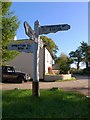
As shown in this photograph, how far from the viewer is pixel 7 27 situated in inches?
926

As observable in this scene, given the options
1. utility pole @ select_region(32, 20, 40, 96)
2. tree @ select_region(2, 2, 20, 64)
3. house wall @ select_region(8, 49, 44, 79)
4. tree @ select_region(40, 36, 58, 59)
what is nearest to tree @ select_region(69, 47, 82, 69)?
tree @ select_region(40, 36, 58, 59)

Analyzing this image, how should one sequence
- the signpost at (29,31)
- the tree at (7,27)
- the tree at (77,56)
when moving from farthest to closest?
the tree at (77,56) < the tree at (7,27) < the signpost at (29,31)

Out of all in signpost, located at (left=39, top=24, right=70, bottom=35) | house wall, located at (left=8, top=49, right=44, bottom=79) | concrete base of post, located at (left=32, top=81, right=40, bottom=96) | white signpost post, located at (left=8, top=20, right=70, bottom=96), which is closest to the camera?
white signpost post, located at (left=8, top=20, right=70, bottom=96)

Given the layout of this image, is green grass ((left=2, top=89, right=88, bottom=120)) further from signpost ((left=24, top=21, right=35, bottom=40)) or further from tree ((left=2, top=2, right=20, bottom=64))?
tree ((left=2, top=2, right=20, bottom=64))

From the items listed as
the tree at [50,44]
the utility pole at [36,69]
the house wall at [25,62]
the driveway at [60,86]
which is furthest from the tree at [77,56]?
the utility pole at [36,69]

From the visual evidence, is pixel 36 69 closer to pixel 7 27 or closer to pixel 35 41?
pixel 35 41

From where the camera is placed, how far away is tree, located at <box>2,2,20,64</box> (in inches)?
908

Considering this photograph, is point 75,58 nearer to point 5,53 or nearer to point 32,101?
point 5,53

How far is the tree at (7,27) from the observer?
23062 millimetres

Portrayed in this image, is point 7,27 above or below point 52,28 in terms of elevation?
above

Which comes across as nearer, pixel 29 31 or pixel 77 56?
pixel 29 31

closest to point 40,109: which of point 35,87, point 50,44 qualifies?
point 35,87

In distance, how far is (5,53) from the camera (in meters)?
23.5

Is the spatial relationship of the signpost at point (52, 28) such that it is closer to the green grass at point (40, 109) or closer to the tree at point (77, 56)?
the green grass at point (40, 109)
